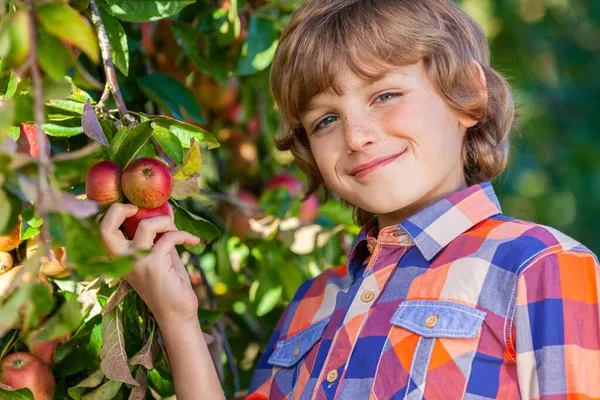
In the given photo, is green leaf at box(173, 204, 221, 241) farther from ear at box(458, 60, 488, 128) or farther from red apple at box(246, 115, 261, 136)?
red apple at box(246, 115, 261, 136)

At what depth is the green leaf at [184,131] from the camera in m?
1.18

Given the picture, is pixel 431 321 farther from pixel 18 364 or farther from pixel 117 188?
pixel 18 364

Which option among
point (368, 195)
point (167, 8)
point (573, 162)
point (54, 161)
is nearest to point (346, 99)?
point (368, 195)

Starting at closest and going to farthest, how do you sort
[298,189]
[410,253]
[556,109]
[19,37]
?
[19,37], [410,253], [298,189], [556,109]

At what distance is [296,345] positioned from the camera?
4.50 ft

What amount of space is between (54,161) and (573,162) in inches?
161

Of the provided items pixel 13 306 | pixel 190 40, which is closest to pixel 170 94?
pixel 190 40

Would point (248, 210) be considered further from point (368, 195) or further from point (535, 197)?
point (535, 197)

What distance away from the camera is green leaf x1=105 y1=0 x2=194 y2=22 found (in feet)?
4.18

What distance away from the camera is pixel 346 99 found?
4.17ft

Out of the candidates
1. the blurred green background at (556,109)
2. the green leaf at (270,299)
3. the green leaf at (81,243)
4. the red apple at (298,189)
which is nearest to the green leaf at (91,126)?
the green leaf at (81,243)

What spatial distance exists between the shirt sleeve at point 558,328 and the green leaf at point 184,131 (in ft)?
1.50

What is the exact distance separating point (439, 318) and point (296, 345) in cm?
33

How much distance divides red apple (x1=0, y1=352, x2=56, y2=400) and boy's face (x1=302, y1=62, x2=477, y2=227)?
510 millimetres
